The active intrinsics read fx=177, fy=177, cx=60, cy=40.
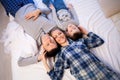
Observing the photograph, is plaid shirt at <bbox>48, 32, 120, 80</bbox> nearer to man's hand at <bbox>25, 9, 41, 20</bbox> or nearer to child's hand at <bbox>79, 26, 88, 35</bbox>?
child's hand at <bbox>79, 26, 88, 35</bbox>

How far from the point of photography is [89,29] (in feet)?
4.90

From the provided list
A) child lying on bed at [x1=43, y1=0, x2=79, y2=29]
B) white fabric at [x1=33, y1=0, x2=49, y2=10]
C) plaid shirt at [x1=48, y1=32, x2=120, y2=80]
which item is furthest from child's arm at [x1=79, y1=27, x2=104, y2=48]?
white fabric at [x1=33, y1=0, x2=49, y2=10]

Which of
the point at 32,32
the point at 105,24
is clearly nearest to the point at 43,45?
the point at 32,32

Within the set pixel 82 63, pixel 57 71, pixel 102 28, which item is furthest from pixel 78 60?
pixel 102 28

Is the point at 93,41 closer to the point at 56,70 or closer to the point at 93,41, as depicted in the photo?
the point at 93,41

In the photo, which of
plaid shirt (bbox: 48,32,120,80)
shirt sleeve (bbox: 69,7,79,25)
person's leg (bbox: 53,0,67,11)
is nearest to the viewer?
plaid shirt (bbox: 48,32,120,80)

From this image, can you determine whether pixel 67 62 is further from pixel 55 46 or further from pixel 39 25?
pixel 39 25

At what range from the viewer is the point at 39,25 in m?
1.54

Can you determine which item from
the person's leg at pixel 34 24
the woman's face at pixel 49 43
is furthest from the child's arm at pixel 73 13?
the woman's face at pixel 49 43

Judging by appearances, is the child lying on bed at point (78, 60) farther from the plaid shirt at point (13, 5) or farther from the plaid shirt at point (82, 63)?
the plaid shirt at point (13, 5)

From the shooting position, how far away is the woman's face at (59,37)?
1372 millimetres

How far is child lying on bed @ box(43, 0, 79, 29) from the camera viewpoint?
1.53 meters

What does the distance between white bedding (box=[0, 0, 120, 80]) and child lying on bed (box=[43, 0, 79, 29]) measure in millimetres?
57

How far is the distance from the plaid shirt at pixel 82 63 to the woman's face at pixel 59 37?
2.2 inches
